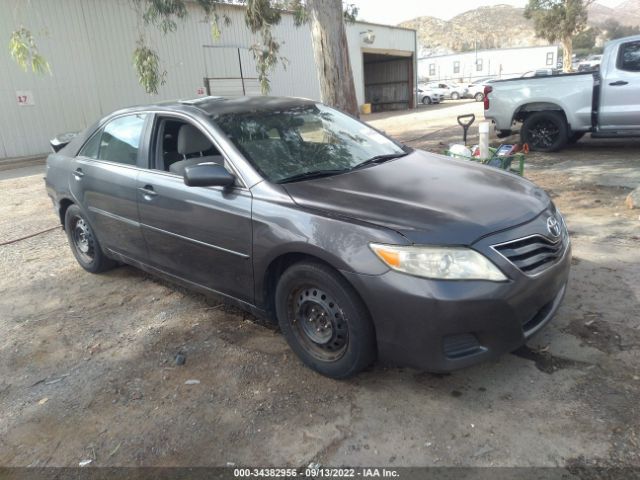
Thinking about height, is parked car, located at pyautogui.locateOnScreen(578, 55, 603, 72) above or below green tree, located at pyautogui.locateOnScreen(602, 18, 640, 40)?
below

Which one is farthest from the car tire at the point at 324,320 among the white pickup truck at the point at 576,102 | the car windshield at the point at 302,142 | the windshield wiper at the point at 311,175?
the white pickup truck at the point at 576,102

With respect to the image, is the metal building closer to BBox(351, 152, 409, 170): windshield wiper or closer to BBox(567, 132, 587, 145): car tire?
BBox(567, 132, 587, 145): car tire

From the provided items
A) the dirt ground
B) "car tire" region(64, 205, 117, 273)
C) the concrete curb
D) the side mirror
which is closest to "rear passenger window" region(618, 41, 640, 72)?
the dirt ground

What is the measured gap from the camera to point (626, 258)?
4.45 metres

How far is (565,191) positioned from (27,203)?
29.2ft

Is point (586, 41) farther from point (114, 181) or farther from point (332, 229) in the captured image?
point (332, 229)

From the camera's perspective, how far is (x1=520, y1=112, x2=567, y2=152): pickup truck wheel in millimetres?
9211

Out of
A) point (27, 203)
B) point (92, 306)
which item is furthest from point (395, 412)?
point (27, 203)

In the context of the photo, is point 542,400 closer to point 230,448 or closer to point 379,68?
point 230,448

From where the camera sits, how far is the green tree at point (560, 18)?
32625 millimetres

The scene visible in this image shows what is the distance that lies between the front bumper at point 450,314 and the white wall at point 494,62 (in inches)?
1959

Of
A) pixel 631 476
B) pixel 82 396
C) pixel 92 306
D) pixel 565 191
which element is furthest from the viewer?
pixel 565 191

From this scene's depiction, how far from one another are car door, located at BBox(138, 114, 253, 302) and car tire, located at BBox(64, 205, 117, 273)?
3.68 ft

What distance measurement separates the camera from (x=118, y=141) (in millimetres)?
4324
